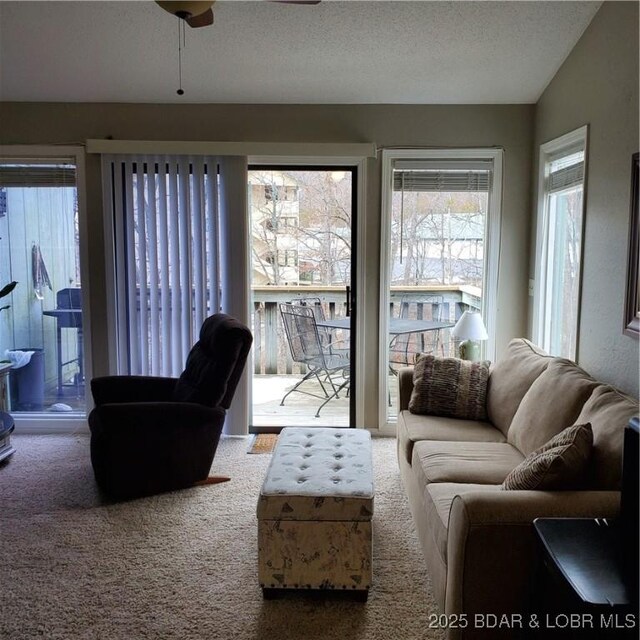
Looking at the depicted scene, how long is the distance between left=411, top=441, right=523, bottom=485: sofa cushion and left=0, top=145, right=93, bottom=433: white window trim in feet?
8.70

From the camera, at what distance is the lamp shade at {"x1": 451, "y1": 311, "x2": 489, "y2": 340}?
3.95 metres

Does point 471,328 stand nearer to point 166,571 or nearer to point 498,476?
point 498,476

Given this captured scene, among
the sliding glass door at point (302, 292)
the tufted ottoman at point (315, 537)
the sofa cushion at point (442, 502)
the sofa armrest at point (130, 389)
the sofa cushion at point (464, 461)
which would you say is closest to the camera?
the sofa cushion at point (442, 502)

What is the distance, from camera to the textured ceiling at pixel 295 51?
3264 millimetres

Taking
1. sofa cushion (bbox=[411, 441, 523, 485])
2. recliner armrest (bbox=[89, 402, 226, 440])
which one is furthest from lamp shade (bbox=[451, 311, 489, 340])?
recliner armrest (bbox=[89, 402, 226, 440])

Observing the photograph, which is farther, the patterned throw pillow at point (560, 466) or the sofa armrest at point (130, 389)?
the sofa armrest at point (130, 389)

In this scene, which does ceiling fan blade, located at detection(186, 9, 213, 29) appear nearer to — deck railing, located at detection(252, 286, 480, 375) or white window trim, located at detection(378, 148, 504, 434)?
white window trim, located at detection(378, 148, 504, 434)

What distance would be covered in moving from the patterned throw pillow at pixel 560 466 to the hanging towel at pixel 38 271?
12.2 ft

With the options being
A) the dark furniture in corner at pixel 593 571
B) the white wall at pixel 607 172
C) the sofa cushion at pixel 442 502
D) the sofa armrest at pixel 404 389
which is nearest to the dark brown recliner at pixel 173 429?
the sofa armrest at pixel 404 389

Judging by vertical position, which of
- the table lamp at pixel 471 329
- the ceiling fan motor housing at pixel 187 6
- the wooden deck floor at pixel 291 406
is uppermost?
the ceiling fan motor housing at pixel 187 6

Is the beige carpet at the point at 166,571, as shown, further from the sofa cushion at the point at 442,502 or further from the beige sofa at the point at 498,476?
the sofa cushion at the point at 442,502

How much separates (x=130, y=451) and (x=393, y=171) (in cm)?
257

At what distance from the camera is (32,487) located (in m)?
3.45

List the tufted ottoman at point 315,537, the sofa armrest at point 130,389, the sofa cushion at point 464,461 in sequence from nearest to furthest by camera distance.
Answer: the tufted ottoman at point 315,537
the sofa cushion at point 464,461
the sofa armrest at point 130,389
